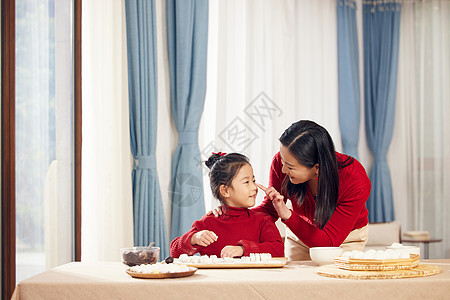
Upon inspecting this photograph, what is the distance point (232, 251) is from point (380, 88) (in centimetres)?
361

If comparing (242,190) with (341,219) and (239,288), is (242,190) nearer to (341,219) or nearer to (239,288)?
(341,219)

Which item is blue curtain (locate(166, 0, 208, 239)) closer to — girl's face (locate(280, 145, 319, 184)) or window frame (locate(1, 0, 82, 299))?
window frame (locate(1, 0, 82, 299))

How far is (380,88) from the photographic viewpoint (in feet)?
16.5

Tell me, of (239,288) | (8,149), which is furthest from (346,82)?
(239,288)

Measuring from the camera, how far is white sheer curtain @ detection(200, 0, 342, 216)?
417cm

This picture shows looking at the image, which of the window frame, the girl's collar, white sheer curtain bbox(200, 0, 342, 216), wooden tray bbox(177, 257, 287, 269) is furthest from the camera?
white sheer curtain bbox(200, 0, 342, 216)

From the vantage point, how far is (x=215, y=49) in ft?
13.8

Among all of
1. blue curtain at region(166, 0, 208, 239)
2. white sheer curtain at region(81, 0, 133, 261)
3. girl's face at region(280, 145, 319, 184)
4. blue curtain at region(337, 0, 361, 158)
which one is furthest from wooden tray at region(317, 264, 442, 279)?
blue curtain at region(337, 0, 361, 158)

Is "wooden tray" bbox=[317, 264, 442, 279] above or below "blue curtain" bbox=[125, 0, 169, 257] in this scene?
below

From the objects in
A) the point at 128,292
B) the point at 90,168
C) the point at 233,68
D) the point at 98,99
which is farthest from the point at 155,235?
the point at 128,292

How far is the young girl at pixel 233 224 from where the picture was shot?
200 centimetres

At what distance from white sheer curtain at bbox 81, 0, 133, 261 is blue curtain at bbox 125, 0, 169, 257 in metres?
0.15

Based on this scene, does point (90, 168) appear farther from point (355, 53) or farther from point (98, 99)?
point (355, 53)

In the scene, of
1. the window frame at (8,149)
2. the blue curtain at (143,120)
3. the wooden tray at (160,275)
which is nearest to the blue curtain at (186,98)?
the blue curtain at (143,120)
